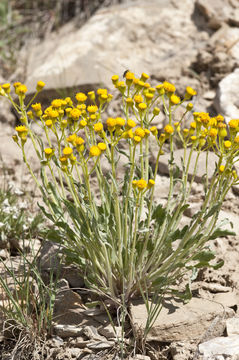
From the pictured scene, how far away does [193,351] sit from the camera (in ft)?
7.45

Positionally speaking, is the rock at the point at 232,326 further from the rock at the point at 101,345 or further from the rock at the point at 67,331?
the rock at the point at 67,331

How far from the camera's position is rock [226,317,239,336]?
7.47 ft

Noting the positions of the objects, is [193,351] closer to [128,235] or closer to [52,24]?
[128,235]

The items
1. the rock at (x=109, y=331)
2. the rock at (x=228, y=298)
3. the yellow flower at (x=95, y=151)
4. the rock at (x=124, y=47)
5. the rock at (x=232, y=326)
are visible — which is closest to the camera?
the yellow flower at (x=95, y=151)

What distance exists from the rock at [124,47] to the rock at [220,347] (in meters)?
2.73

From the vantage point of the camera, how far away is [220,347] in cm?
214

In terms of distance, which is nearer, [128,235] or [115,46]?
[128,235]

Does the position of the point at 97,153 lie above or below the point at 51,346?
above

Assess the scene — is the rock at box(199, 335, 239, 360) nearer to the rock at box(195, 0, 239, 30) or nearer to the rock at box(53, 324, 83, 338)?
the rock at box(53, 324, 83, 338)

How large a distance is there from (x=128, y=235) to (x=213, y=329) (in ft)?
2.10

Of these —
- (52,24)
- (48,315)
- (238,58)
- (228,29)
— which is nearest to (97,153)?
(48,315)

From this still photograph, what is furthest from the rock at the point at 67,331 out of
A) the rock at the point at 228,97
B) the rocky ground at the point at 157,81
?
the rock at the point at 228,97

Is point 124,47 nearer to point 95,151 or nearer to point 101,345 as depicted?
point 95,151

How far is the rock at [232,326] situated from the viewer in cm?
228
